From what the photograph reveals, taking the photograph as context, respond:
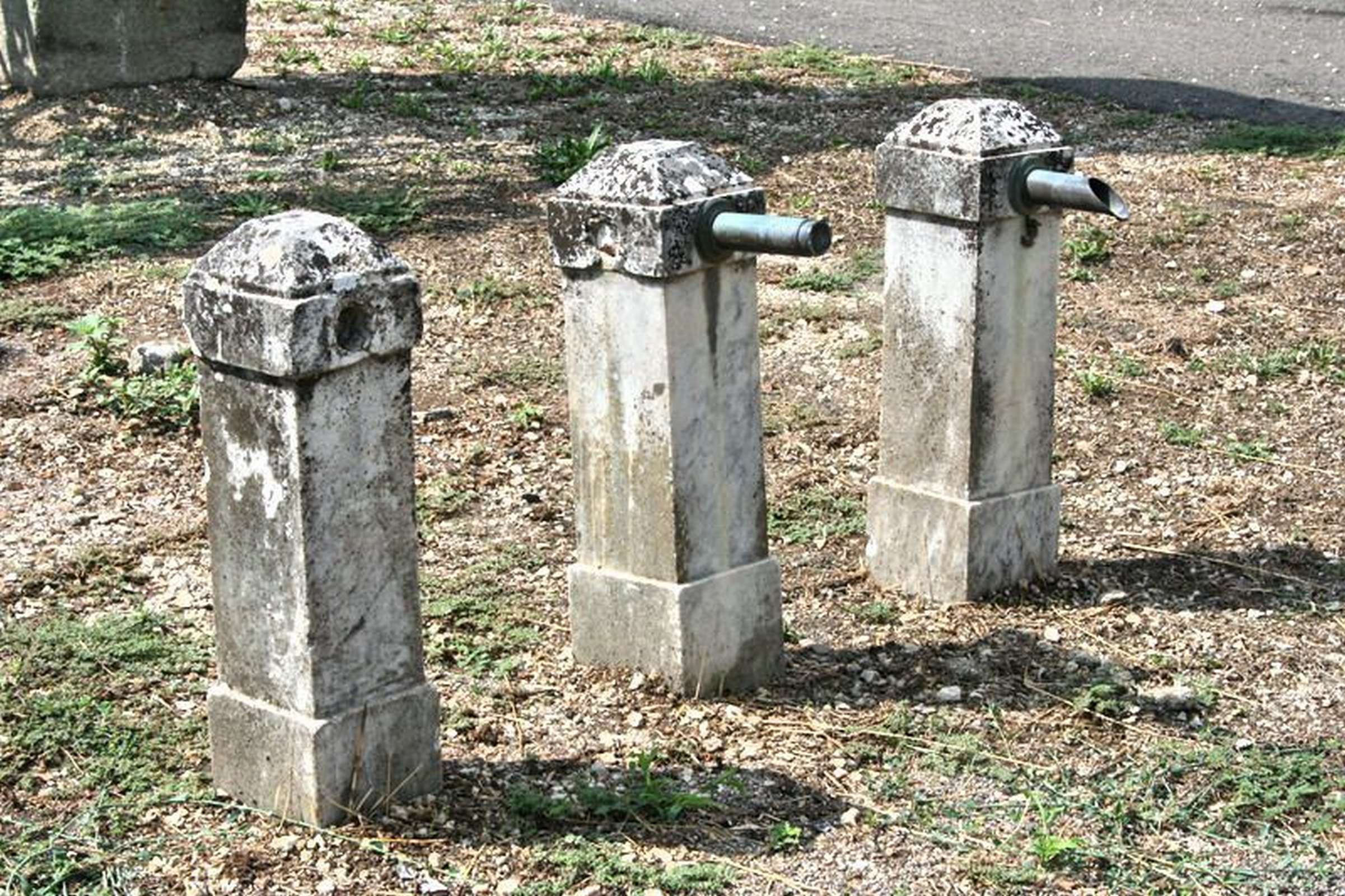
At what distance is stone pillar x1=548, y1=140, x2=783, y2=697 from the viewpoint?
16.4ft

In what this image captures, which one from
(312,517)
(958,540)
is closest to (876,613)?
(958,540)

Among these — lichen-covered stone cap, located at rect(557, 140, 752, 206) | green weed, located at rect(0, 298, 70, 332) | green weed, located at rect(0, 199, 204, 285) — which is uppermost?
lichen-covered stone cap, located at rect(557, 140, 752, 206)

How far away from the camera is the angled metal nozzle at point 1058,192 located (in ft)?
17.5

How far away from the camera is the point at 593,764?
4902 millimetres

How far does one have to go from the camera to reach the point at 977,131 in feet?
18.4

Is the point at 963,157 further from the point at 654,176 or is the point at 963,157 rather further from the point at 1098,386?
the point at 1098,386

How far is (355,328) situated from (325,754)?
0.93 m

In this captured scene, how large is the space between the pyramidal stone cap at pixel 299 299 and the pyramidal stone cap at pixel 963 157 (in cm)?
182

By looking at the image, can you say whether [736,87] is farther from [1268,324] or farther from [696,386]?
[696,386]

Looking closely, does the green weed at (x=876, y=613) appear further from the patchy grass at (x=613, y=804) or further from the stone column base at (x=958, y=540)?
the patchy grass at (x=613, y=804)

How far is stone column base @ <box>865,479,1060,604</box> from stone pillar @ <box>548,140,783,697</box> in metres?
0.73

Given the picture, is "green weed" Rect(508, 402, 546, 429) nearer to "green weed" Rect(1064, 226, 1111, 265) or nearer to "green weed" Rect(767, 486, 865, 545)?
"green weed" Rect(767, 486, 865, 545)

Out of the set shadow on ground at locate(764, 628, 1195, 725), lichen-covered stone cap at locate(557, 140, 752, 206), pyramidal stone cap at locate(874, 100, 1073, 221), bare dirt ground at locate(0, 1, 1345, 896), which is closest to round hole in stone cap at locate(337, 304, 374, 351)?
lichen-covered stone cap at locate(557, 140, 752, 206)

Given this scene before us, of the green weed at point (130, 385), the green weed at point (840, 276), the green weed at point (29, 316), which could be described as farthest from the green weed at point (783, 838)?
the green weed at point (29, 316)
